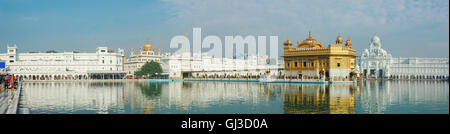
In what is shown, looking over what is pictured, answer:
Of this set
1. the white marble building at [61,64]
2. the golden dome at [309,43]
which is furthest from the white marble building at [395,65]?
the white marble building at [61,64]

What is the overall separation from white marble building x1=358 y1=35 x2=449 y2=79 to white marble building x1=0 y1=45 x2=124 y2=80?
65.6 m

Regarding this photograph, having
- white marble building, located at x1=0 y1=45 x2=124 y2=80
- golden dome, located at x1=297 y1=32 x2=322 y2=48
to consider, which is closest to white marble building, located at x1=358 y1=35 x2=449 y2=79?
golden dome, located at x1=297 y1=32 x2=322 y2=48

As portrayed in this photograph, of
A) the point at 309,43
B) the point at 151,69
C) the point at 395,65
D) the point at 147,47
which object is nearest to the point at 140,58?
the point at 147,47

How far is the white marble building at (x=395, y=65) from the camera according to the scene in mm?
91938

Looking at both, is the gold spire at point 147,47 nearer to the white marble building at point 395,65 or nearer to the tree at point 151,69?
the tree at point 151,69

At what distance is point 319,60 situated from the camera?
→ 44.9 m

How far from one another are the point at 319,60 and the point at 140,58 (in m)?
51.3

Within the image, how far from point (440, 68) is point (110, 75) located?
8475 cm

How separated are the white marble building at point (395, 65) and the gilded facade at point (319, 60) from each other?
1950 inches

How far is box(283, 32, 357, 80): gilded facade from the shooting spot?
143 feet
